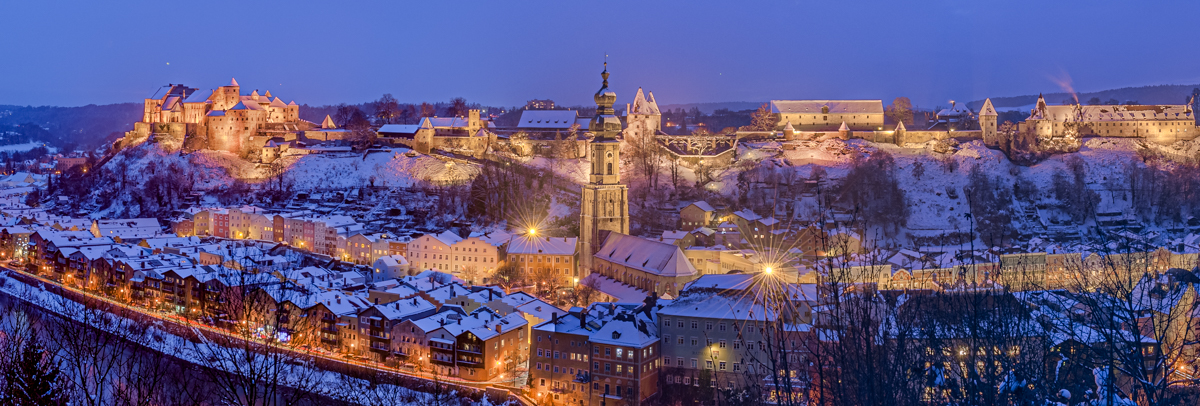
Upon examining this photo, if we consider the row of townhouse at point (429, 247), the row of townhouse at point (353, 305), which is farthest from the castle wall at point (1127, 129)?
the row of townhouse at point (353, 305)

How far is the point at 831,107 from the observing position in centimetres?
6200

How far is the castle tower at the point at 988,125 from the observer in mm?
57656

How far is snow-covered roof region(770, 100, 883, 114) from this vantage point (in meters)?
61.5

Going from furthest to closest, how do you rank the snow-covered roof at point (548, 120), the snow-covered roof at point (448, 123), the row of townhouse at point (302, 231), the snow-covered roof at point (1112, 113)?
the snow-covered roof at point (548, 120), the snow-covered roof at point (448, 123), the snow-covered roof at point (1112, 113), the row of townhouse at point (302, 231)

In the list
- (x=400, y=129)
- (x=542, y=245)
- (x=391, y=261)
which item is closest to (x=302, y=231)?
(x=391, y=261)

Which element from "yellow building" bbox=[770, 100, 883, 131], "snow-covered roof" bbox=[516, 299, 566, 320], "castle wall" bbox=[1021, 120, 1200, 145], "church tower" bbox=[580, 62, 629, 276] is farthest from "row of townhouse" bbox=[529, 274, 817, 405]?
"castle wall" bbox=[1021, 120, 1200, 145]

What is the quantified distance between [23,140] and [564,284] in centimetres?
13271

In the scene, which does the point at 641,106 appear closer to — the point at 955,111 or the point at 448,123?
the point at 448,123

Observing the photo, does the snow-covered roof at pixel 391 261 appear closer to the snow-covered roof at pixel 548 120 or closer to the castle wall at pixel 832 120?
the snow-covered roof at pixel 548 120

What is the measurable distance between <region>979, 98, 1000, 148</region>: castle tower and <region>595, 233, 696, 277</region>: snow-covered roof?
31591mm

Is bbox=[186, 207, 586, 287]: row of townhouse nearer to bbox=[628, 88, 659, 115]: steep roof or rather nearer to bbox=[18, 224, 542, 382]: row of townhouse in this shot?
bbox=[18, 224, 542, 382]: row of townhouse

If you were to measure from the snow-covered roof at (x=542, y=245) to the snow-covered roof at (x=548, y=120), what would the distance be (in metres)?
24.0

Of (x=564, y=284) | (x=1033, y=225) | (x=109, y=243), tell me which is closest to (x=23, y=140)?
(x=109, y=243)

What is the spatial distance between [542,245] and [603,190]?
347cm
